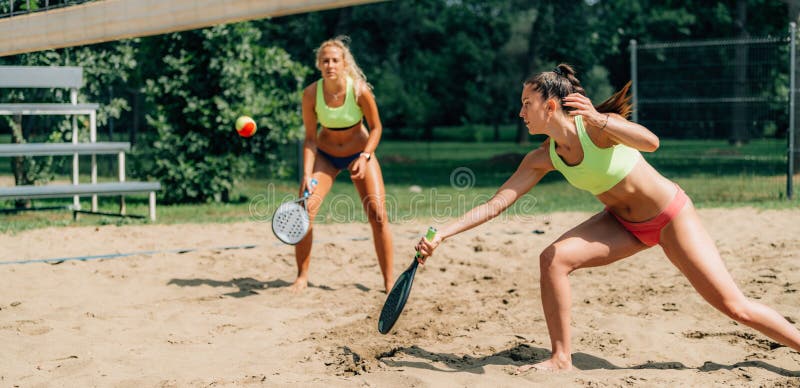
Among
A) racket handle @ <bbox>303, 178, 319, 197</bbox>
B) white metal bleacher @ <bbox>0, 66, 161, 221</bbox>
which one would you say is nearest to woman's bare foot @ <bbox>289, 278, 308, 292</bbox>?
racket handle @ <bbox>303, 178, 319, 197</bbox>

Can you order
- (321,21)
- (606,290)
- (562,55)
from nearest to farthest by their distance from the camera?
(606,290)
(562,55)
(321,21)

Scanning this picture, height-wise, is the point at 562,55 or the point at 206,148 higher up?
the point at 562,55

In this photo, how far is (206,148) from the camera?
42.3 ft

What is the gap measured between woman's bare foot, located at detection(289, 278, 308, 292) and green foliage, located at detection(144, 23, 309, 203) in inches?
251

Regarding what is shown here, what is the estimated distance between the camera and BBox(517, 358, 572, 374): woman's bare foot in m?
4.22

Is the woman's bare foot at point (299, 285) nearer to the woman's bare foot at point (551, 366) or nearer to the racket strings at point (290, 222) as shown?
the racket strings at point (290, 222)

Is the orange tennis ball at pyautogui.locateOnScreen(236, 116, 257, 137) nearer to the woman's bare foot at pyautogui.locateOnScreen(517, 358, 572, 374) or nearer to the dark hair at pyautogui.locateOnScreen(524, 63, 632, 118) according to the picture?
the dark hair at pyautogui.locateOnScreen(524, 63, 632, 118)

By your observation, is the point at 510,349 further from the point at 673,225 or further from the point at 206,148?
the point at 206,148

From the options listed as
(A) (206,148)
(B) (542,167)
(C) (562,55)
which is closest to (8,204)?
(A) (206,148)

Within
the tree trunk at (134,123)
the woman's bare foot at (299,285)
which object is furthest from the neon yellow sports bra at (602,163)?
the tree trunk at (134,123)

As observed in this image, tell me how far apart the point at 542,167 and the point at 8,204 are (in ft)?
34.2

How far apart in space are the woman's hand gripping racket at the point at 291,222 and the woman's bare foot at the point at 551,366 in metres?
2.48

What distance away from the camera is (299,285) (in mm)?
6625

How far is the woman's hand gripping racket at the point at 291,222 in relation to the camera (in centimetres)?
623
